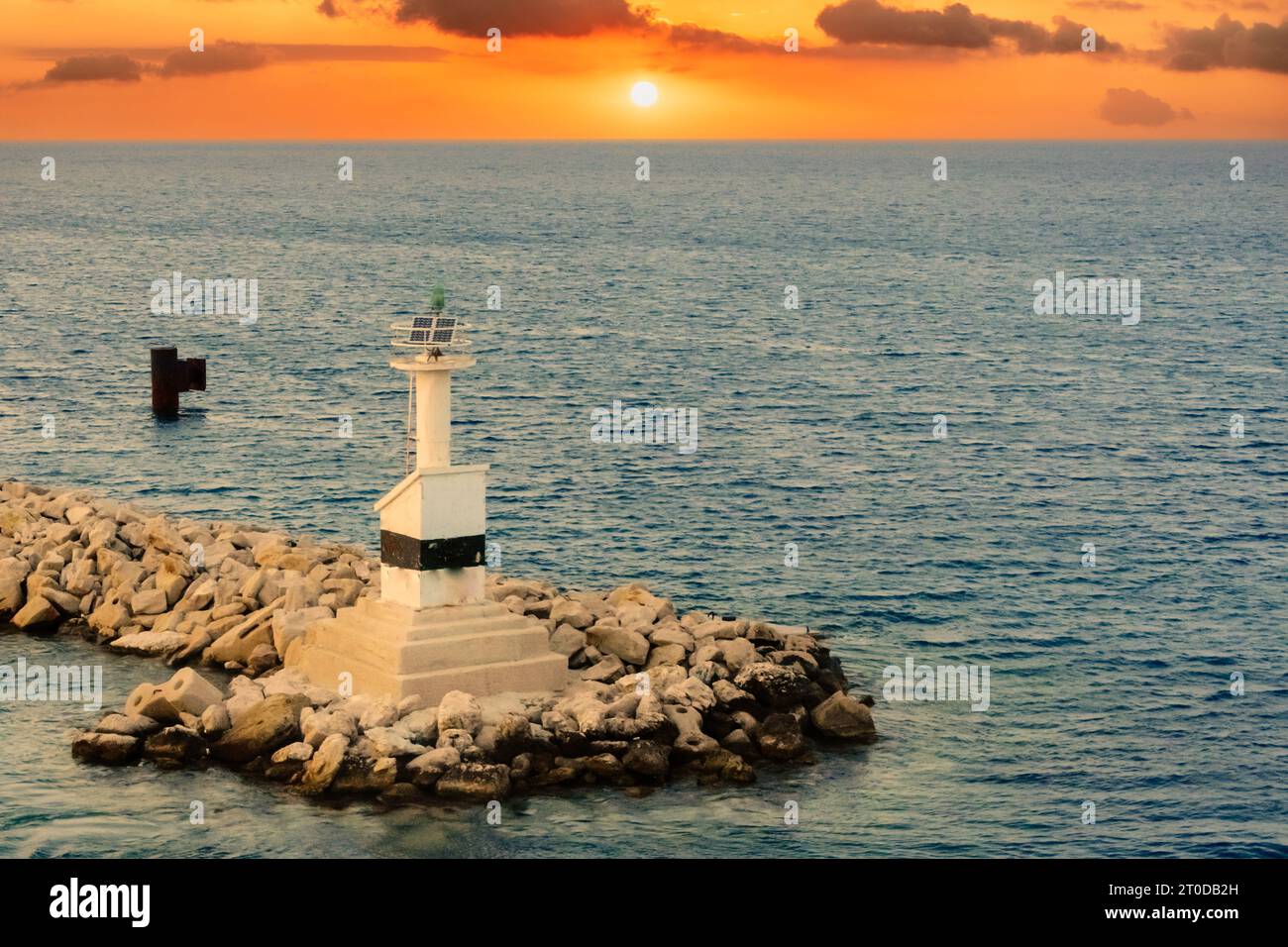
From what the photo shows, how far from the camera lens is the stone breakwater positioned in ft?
105

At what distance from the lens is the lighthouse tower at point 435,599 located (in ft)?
108

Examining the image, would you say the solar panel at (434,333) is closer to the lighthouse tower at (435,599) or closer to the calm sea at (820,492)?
the lighthouse tower at (435,599)

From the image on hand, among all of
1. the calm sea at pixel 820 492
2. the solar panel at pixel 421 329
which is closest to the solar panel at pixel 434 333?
the solar panel at pixel 421 329

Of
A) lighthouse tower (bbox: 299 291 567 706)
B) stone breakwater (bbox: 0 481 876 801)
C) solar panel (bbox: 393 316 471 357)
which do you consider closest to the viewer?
stone breakwater (bbox: 0 481 876 801)

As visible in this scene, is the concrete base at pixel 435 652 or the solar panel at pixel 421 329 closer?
the solar panel at pixel 421 329

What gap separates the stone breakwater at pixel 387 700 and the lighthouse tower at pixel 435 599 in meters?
0.55

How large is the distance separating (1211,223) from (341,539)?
480ft

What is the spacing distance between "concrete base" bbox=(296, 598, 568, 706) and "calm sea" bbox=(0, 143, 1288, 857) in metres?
2.91

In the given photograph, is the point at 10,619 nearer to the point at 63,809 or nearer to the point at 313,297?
the point at 63,809

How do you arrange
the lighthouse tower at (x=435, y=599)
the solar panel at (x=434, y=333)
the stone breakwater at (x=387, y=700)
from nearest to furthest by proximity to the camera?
the stone breakwater at (x=387, y=700) → the solar panel at (x=434, y=333) → the lighthouse tower at (x=435, y=599)

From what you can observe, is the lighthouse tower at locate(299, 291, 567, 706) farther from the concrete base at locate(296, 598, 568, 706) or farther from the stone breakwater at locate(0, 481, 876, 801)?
the stone breakwater at locate(0, 481, 876, 801)

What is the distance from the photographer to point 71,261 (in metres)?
142

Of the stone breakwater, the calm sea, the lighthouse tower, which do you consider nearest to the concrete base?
the lighthouse tower

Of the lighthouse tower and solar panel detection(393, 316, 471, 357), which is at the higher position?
solar panel detection(393, 316, 471, 357)
